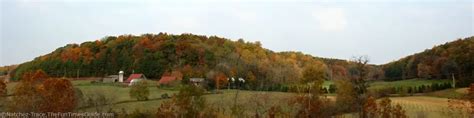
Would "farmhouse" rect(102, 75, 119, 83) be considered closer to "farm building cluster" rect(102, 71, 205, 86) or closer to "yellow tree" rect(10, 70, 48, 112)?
"farm building cluster" rect(102, 71, 205, 86)

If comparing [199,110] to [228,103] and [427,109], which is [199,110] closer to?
[228,103]

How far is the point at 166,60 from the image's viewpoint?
263ft

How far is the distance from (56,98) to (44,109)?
4.30ft

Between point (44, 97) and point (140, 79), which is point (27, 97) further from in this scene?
point (140, 79)

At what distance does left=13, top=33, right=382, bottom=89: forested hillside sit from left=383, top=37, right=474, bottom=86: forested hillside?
15.7ft

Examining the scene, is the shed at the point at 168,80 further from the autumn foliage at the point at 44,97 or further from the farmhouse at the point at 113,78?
the autumn foliage at the point at 44,97

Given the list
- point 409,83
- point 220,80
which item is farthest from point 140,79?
point 409,83

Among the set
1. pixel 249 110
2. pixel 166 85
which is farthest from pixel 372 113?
pixel 166 85

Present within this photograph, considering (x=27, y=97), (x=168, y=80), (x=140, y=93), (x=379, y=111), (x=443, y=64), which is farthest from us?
(x=168, y=80)

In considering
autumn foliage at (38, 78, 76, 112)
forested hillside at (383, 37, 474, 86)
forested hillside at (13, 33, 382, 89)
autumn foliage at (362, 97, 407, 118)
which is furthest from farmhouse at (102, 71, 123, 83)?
autumn foliage at (362, 97, 407, 118)

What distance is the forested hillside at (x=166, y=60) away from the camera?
74.9m

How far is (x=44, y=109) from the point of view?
30.1 m

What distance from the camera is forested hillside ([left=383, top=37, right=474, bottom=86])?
210 ft

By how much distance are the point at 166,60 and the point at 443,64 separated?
43.3 m
